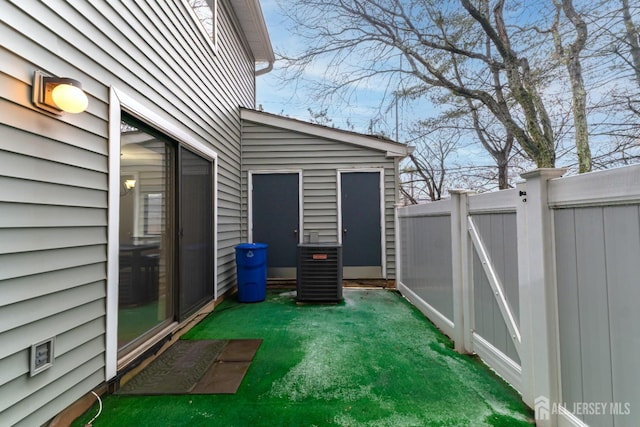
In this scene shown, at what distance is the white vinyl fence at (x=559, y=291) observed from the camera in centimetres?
124

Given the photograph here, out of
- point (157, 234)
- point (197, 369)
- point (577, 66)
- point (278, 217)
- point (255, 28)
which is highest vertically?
point (255, 28)

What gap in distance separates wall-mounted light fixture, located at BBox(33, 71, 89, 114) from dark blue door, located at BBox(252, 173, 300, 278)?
3800 mm

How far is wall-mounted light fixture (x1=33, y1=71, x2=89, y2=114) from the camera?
1635mm

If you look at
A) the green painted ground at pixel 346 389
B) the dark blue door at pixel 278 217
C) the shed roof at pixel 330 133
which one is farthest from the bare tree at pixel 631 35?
the dark blue door at pixel 278 217

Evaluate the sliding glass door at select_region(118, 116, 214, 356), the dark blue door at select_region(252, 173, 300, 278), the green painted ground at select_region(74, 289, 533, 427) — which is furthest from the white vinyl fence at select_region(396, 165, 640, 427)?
the dark blue door at select_region(252, 173, 300, 278)

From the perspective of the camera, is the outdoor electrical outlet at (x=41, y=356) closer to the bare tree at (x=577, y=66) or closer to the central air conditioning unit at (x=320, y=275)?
the central air conditioning unit at (x=320, y=275)

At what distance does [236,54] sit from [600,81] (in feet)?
22.2

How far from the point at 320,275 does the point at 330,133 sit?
2.52 meters

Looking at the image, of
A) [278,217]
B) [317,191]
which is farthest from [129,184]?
[317,191]

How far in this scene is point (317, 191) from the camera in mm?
5480

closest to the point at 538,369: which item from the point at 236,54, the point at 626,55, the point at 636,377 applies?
the point at 636,377

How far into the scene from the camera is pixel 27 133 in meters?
1.58

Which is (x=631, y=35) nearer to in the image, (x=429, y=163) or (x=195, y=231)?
(x=429, y=163)

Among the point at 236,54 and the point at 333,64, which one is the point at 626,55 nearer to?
the point at 333,64
